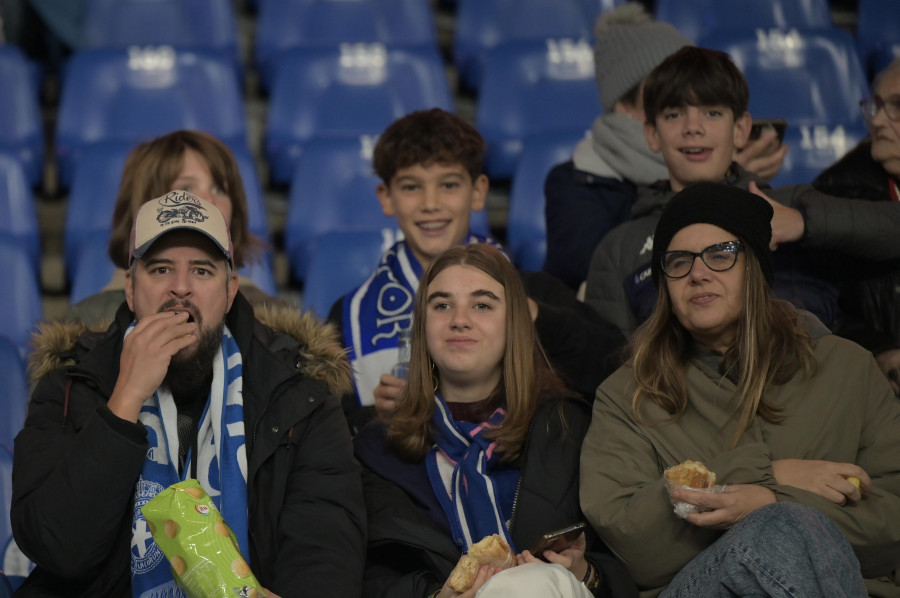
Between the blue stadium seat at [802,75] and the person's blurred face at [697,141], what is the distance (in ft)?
5.54

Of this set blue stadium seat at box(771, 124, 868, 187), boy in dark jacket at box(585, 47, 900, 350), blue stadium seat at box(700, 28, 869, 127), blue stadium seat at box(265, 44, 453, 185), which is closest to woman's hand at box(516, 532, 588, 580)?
boy in dark jacket at box(585, 47, 900, 350)

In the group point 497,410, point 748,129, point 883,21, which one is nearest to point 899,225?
point 748,129

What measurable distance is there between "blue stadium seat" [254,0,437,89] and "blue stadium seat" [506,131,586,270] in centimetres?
101

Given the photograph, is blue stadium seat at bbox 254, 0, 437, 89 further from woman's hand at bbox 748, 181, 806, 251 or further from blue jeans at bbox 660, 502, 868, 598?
blue jeans at bbox 660, 502, 868, 598

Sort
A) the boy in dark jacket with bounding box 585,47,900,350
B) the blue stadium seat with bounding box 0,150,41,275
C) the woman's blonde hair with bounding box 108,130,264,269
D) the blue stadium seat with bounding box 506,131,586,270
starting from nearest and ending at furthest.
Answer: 1. the boy in dark jacket with bounding box 585,47,900,350
2. the woman's blonde hair with bounding box 108,130,264,269
3. the blue stadium seat with bounding box 0,150,41,275
4. the blue stadium seat with bounding box 506,131,586,270

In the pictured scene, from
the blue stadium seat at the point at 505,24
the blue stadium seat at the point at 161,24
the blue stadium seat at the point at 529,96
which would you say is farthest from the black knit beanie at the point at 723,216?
the blue stadium seat at the point at 161,24

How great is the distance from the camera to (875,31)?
518cm

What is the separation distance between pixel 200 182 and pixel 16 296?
774 mm

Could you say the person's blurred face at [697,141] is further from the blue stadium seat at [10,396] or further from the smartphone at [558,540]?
the blue stadium seat at [10,396]

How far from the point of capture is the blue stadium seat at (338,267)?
13.0 feet

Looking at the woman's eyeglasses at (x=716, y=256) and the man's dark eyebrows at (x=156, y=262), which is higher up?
the man's dark eyebrows at (x=156, y=262)

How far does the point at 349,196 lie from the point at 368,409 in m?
1.38

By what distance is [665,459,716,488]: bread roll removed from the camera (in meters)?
2.41

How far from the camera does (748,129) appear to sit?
3.23 metres
